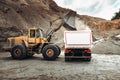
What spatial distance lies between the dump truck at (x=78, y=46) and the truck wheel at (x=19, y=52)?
3.18m

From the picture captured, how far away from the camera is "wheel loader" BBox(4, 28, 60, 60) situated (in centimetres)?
1644

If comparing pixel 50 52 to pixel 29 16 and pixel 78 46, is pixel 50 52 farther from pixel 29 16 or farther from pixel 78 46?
pixel 29 16

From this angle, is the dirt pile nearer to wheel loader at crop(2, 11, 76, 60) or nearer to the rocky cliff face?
the rocky cliff face

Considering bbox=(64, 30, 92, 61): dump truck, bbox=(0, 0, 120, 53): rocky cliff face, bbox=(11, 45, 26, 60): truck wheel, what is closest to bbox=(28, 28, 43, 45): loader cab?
bbox=(11, 45, 26, 60): truck wheel

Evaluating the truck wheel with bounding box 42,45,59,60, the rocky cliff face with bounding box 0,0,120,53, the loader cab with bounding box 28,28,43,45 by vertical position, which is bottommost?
the truck wheel with bounding box 42,45,59,60

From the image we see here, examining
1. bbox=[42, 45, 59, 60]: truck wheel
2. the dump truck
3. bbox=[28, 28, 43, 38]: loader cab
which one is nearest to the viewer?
the dump truck

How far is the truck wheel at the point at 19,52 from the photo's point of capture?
16719mm

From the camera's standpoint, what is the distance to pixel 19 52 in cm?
1688

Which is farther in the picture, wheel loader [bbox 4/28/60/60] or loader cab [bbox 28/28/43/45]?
loader cab [bbox 28/28/43/45]

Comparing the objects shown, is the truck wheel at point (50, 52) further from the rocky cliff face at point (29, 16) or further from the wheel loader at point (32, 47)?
the rocky cliff face at point (29, 16)

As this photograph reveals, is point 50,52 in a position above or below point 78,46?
below

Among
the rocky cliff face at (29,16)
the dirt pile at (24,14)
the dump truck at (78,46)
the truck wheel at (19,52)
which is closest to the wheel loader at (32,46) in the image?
the truck wheel at (19,52)

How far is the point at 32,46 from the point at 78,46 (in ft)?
A: 12.3

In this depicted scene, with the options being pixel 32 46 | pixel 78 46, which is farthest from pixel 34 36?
pixel 78 46
